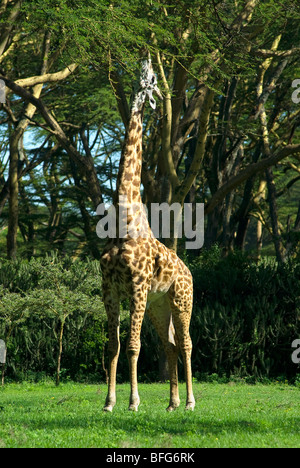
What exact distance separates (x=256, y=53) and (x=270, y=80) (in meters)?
4.08

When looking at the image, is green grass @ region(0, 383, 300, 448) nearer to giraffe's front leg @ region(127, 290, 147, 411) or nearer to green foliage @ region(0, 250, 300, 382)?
giraffe's front leg @ region(127, 290, 147, 411)

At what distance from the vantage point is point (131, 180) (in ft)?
27.8

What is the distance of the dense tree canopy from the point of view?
14.0 m

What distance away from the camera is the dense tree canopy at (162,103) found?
13984 mm

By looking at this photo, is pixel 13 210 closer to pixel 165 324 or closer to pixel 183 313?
pixel 165 324

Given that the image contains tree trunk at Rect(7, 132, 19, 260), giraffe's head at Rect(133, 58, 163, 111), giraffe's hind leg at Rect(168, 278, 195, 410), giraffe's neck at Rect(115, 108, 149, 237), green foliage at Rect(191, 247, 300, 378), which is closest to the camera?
giraffe's neck at Rect(115, 108, 149, 237)

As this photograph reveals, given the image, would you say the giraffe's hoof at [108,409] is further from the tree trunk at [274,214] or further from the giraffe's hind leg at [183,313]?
the tree trunk at [274,214]

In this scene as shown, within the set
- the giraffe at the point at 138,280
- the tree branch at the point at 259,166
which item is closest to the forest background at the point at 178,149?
the tree branch at the point at 259,166

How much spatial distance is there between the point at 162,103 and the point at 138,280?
27.0ft

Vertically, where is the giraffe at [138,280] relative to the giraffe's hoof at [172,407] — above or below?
above

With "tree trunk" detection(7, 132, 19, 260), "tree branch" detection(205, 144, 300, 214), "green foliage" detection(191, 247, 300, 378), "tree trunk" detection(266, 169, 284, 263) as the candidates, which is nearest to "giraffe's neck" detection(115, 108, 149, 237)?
"tree branch" detection(205, 144, 300, 214)

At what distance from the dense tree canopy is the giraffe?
404 cm

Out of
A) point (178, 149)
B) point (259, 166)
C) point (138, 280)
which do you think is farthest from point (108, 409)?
point (178, 149)

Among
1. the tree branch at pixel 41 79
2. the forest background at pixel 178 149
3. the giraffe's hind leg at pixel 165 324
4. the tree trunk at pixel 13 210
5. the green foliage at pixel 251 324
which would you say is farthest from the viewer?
the tree trunk at pixel 13 210
